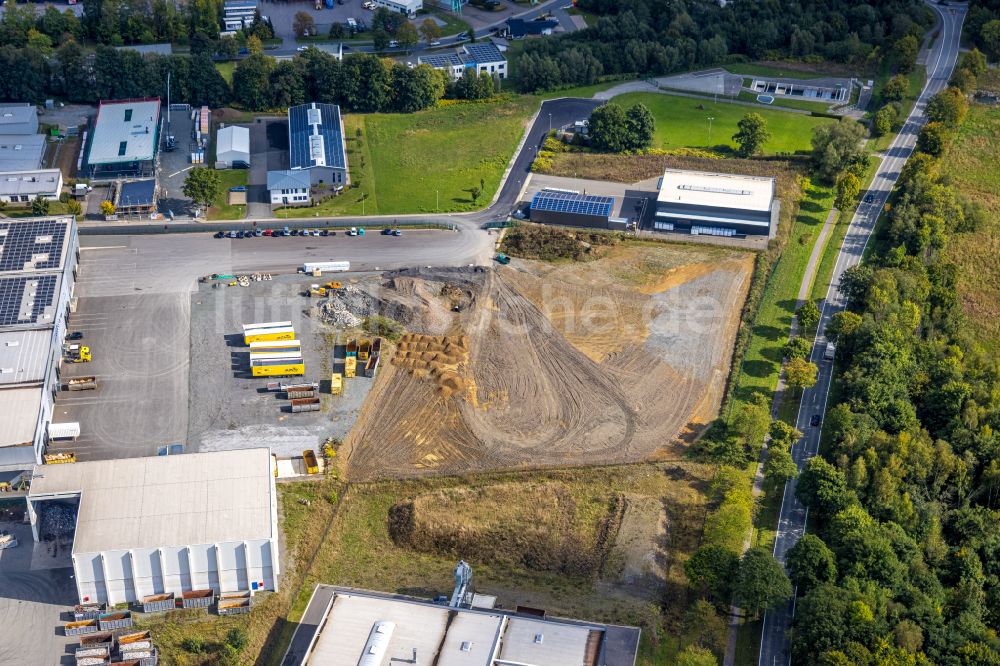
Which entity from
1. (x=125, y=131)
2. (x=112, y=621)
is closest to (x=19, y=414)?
(x=112, y=621)


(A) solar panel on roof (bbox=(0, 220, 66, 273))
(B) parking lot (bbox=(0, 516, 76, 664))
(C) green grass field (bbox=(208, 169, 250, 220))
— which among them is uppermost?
(A) solar panel on roof (bbox=(0, 220, 66, 273))

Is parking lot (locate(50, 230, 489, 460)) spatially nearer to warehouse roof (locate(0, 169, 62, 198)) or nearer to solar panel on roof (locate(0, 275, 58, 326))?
solar panel on roof (locate(0, 275, 58, 326))

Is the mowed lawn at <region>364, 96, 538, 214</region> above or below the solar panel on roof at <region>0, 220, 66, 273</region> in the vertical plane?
below

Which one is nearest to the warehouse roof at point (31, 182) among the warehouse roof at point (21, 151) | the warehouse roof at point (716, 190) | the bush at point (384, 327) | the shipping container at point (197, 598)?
the warehouse roof at point (21, 151)

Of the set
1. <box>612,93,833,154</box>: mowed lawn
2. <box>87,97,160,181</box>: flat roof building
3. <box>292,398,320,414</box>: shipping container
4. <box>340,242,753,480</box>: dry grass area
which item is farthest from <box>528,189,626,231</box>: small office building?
<box>87,97,160,181</box>: flat roof building

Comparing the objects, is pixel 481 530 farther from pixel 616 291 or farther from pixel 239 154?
pixel 239 154

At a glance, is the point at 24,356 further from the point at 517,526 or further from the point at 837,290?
the point at 837,290
